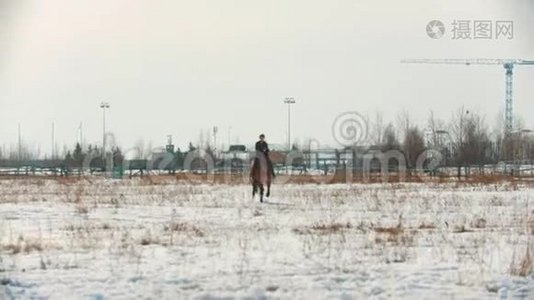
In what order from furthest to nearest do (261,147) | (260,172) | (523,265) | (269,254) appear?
(261,147) → (260,172) → (269,254) → (523,265)

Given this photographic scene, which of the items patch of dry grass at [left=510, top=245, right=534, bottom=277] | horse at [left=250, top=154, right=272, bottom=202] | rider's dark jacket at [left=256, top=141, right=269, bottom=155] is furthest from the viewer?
rider's dark jacket at [left=256, top=141, right=269, bottom=155]

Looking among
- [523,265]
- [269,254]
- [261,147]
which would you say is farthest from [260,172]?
[523,265]

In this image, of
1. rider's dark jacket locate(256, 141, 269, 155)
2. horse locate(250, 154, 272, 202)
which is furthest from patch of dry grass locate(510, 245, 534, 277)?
rider's dark jacket locate(256, 141, 269, 155)

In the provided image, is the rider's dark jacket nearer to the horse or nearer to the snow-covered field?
the horse

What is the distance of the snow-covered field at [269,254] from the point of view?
6613 mm

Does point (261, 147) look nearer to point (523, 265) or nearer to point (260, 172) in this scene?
point (260, 172)

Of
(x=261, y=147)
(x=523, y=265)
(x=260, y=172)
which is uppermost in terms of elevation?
(x=261, y=147)

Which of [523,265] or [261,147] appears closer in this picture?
[523,265]

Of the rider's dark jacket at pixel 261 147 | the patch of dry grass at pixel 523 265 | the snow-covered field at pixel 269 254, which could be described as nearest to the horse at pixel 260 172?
the rider's dark jacket at pixel 261 147

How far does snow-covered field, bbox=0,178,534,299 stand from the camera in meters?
6.61

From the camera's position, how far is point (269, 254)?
8.42 meters

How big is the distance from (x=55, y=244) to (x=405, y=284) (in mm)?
4655

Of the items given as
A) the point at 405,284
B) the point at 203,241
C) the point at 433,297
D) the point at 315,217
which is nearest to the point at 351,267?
the point at 405,284

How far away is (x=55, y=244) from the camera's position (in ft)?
30.9
